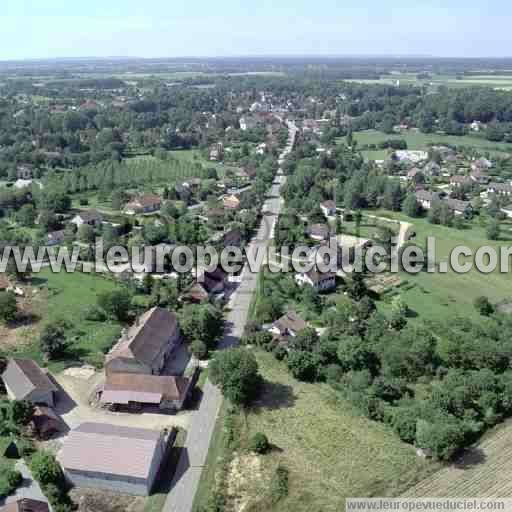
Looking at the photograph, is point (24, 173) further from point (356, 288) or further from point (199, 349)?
point (356, 288)

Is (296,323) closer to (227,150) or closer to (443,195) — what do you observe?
(443,195)

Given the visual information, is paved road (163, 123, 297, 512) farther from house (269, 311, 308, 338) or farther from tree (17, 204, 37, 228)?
tree (17, 204, 37, 228)

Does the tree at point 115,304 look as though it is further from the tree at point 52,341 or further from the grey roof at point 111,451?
the grey roof at point 111,451

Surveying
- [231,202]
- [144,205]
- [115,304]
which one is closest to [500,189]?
[231,202]

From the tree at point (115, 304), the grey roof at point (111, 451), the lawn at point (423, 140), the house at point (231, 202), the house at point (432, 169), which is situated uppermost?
the lawn at point (423, 140)

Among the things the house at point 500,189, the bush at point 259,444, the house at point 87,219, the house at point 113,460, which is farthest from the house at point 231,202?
the house at point 113,460

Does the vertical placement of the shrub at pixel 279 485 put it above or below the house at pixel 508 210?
below

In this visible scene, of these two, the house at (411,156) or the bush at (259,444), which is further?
the house at (411,156)

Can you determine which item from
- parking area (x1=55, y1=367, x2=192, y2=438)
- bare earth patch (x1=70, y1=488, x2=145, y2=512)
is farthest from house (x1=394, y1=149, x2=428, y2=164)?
bare earth patch (x1=70, y1=488, x2=145, y2=512)
